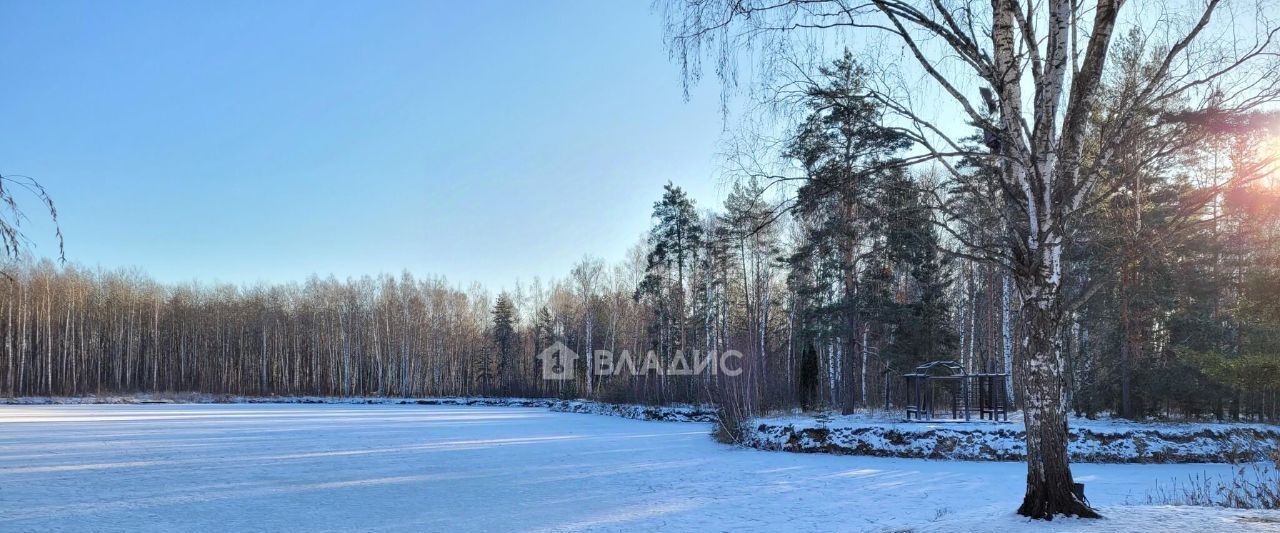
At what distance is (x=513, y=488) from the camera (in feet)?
32.7

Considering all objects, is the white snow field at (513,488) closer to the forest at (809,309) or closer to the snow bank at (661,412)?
the forest at (809,309)

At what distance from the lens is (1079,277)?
20453 mm

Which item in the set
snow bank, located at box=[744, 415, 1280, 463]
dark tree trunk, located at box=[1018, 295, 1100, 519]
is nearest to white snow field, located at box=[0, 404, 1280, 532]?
dark tree trunk, located at box=[1018, 295, 1100, 519]

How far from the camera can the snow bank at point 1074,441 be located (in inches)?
532

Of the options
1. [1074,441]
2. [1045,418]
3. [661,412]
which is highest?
[1045,418]

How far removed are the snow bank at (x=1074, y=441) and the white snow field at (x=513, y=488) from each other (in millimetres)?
665

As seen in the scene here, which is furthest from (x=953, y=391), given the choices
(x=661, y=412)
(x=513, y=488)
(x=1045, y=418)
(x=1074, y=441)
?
(x=1045, y=418)

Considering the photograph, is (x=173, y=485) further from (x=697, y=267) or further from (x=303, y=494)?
(x=697, y=267)

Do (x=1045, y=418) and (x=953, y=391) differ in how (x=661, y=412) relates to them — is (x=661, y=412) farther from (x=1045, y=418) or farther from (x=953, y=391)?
(x=1045, y=418)

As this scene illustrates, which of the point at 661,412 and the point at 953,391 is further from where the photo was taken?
the point at 661,412

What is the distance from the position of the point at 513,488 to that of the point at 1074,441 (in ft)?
34.1

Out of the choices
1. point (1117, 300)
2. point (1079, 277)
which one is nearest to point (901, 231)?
point (1117, 300)

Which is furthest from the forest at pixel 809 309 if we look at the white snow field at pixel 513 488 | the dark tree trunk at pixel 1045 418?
the white snow field at pixel 513 488

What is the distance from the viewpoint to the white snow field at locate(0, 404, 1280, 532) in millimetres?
7301
